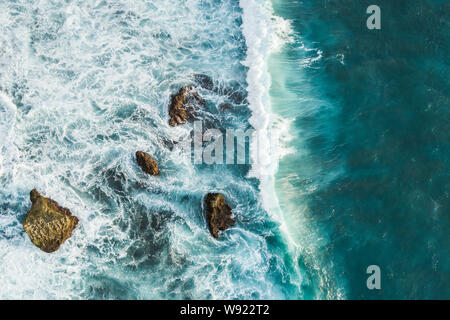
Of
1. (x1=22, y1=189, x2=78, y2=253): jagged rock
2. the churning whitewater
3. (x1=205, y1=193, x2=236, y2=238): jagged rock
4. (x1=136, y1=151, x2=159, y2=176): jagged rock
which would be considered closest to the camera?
(x1=22, y1=189, x2=78, y2=253): jagged rock

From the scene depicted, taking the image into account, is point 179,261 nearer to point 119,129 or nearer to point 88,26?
point 119,129

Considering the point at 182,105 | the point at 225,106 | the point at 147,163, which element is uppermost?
the point at 182,105

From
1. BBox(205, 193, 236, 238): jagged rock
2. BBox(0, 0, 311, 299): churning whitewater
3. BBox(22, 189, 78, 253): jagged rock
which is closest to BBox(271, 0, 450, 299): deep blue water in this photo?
BBox(0, 0, 311, 299): churning whitewater

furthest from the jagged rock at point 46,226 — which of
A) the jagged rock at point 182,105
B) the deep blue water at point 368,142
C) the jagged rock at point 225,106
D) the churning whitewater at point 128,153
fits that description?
the deep blue water at point 368,142
